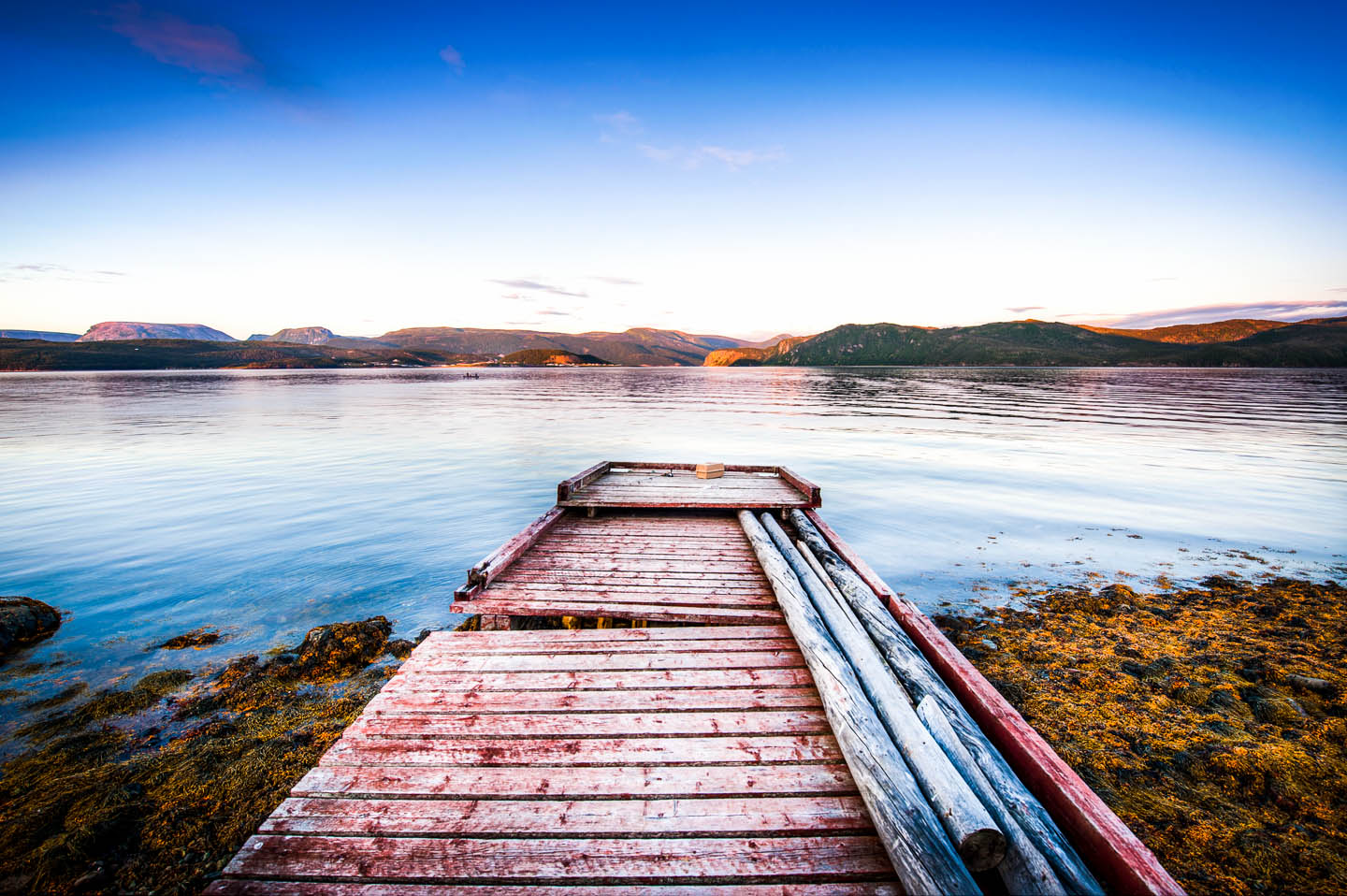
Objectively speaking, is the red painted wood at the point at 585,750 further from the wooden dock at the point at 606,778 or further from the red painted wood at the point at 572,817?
the red painted wood at the point at 572,817

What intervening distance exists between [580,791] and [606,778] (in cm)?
18

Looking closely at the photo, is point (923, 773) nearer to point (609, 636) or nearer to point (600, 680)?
point (600, 680)

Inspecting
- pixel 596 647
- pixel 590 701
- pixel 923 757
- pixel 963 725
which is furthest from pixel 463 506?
pixel 923 757

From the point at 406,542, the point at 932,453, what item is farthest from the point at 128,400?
the point at 932,453

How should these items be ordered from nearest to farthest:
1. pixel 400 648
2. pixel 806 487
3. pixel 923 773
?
pixel 923 773 < pixel 400 648 < pixel 806 487

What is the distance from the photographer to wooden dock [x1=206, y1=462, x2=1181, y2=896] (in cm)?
285

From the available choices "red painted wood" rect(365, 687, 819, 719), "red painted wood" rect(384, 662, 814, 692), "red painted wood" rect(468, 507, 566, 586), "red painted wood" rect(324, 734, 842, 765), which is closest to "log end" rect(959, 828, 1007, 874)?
"red painted wood" rect(324, 734, 842, 765)

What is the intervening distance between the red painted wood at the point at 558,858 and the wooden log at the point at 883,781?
0.73ft

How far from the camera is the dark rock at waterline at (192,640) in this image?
287 inches

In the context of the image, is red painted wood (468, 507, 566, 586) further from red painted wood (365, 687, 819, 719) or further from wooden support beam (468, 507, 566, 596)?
red painted wood (365, 687, 819, 719)

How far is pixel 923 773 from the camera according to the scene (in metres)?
3.35

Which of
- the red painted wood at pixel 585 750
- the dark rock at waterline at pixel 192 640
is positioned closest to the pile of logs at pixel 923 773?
the red painted wood at pixel 585 750

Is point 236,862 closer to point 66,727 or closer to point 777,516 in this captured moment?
point 66,727

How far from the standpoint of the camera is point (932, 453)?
23984mm
